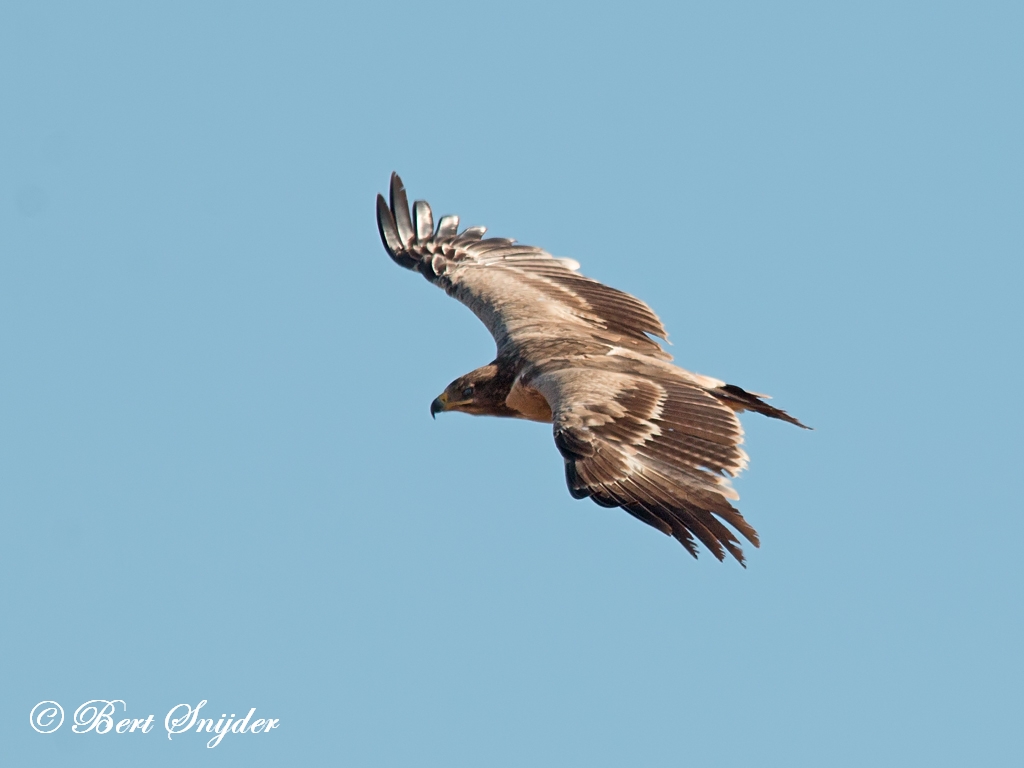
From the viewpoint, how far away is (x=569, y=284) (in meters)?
13.8

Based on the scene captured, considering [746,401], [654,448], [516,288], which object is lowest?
[654,448]

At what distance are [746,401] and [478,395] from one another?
227cm

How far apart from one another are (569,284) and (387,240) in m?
2.25

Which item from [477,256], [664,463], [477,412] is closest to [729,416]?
[664,463]

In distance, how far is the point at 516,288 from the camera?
1366 cm

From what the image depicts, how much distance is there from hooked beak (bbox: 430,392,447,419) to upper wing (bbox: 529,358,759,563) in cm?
171

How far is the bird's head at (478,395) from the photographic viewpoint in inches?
476

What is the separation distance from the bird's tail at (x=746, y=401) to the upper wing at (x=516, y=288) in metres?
0.95

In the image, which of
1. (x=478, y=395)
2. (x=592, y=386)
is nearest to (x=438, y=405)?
(x=478, y=395)

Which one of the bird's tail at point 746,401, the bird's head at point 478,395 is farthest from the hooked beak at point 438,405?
the bird's tail at point 746,401

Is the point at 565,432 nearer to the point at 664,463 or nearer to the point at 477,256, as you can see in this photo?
the point at 664,463

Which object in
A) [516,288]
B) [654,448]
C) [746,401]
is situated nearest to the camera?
[654,448]

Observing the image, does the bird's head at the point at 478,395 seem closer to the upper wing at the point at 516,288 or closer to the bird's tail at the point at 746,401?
the upper wing at the point at 516,288

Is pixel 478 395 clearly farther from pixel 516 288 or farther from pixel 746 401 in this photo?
pixel 746 401
